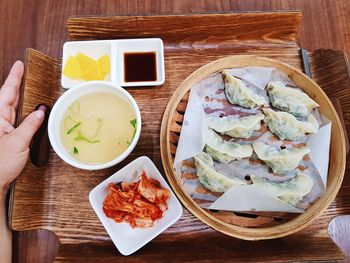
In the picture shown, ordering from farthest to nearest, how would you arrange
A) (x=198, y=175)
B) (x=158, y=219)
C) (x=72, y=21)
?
1. (x=72, y=21)
2. (x=198, y=175)
3. (x=158, y=219)

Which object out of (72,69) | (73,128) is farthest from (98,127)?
(72,69)

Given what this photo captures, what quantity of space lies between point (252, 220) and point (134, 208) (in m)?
0.54

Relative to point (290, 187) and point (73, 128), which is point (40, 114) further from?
point (290, 187)

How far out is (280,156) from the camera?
167cm

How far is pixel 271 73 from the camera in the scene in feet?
5.89

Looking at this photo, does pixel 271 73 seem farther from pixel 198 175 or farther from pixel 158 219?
pixel 158 219

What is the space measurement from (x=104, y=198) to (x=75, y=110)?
16.1 inches

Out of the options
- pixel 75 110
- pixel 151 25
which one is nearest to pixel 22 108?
pixel 75 110

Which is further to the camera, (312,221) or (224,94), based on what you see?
(224,94)

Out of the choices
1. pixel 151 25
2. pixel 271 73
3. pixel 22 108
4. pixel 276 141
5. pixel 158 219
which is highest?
pixel 151 25

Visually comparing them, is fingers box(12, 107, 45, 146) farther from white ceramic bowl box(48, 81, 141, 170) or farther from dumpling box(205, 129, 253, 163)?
dumpling box(205, 129, 253, 163)

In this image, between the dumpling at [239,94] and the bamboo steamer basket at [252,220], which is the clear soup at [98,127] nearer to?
the bamboo steamer basket at [252,220]

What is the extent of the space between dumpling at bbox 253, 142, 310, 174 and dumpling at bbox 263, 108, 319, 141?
8 cm

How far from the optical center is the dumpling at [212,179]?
1596mm
